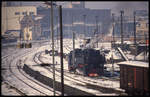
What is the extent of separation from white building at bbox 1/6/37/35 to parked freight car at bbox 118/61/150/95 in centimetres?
5882

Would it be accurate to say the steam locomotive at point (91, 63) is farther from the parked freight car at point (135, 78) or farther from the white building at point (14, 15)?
the white building at point (14, 15)

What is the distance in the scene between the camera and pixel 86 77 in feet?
75.3

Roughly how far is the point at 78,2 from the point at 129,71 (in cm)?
11228

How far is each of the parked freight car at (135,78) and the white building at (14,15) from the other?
193 ft

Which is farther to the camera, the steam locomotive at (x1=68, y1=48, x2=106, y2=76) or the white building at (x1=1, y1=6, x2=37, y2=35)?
the white building at (x1=1, y1=6, x2=37, y2=35)

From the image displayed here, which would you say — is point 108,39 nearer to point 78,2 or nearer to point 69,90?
point 69,90

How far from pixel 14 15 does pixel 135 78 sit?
216ft

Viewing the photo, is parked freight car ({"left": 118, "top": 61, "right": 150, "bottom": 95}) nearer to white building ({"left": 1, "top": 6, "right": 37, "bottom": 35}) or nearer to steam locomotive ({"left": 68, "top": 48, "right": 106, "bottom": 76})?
steam locomotive ({"left": 68, "top": 48, "right": 106, "bottom": 76})

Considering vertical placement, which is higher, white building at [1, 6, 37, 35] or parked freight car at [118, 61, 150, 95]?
white building at [1, 6, 37, 35]

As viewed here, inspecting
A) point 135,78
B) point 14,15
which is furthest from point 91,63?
point 14,15

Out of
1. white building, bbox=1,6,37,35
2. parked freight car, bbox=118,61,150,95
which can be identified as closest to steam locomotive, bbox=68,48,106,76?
parked freight car, bbox=118,61,150,95

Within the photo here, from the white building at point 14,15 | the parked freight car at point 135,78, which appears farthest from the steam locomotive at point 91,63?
the white building at point 14,15

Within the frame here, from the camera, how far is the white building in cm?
7069

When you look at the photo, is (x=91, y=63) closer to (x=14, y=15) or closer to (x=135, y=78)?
(x=135, y=78)
